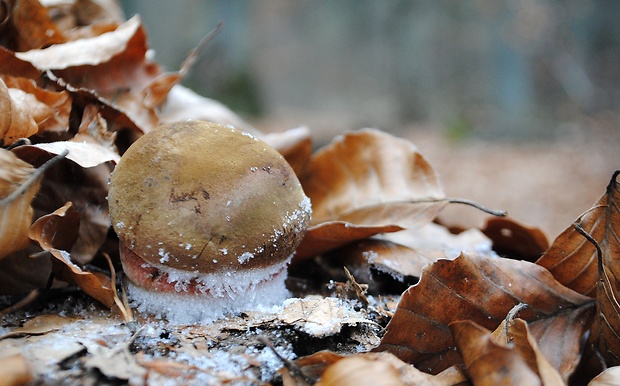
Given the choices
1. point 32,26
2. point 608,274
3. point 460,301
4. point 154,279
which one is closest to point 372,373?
point 460,301

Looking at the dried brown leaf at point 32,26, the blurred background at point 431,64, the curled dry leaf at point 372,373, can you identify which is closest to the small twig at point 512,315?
the curled dry leaf at point 372,373

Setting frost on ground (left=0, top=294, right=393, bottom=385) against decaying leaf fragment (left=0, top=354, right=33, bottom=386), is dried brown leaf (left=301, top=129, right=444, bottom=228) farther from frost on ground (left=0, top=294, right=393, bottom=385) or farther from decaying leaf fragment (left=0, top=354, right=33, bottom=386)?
decaying leaf fragment (left=0, top=354, right=33, bottom=386)

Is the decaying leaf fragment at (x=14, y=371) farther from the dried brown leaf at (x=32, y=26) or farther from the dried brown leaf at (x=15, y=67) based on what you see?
the dried brown leaf at (x=32, y=26)

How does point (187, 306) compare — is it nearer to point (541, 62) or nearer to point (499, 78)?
point (499, 78)

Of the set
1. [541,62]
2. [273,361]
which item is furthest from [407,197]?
[541,62]

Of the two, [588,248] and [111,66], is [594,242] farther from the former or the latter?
[111,66]
